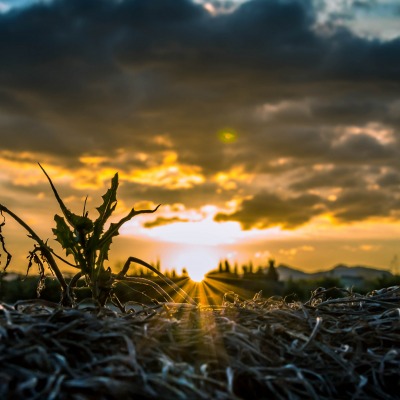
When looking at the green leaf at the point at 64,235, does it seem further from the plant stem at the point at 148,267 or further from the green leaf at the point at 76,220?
the plant stem at the point at 148,267

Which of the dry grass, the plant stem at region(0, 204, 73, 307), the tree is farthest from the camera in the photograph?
the tree

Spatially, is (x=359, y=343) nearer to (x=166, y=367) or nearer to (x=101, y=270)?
(x=166, y=367)

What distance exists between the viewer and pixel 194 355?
204cm

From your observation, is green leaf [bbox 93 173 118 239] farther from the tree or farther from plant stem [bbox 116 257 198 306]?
the tree

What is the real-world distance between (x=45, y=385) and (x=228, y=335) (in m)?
0.61

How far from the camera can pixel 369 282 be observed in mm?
19516

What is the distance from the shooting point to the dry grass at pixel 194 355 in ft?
5.75

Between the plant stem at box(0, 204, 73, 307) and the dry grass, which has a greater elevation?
the plant stem at box(0, 204, 73, 307)

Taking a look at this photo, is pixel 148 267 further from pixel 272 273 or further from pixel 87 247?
pixel 272 273

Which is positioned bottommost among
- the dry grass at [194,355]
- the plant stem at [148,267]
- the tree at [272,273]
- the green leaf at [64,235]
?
the dry grass at [194,355]

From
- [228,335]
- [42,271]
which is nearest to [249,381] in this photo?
[228,335]

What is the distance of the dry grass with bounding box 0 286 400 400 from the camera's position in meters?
1.75

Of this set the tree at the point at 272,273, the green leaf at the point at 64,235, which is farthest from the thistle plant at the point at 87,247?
the tree at the point at 272,273

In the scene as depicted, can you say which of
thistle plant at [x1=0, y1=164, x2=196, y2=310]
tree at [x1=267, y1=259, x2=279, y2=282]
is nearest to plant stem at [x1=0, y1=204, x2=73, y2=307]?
thistle plant at [x1=0, y1=164, x2=196, y2=310]
